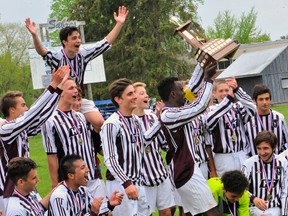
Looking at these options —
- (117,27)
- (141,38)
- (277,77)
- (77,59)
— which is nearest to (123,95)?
(77,59)

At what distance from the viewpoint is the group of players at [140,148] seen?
27.7 ft

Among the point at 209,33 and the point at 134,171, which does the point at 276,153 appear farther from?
the point at 209,33

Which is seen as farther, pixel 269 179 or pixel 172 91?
pixel 269 179

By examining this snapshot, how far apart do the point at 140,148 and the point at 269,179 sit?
2.04m

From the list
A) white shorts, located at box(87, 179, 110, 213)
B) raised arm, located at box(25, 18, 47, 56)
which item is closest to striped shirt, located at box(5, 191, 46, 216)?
white shorts, located at box(87, 179, 110, 213)

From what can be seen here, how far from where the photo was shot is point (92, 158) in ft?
31.0

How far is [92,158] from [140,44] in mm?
47457

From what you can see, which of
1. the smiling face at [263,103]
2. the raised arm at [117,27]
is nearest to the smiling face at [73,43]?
the raised arm at [117,27]

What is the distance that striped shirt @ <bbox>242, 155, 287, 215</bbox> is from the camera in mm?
10086

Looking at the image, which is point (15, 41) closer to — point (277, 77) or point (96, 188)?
point (277, 77)

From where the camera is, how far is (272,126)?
10875mm

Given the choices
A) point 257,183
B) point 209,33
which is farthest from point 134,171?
point 209,33

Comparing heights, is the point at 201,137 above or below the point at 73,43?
below

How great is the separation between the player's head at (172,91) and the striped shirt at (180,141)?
1.04ft
